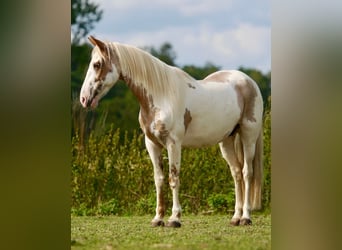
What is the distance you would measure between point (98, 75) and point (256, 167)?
3.10 feet

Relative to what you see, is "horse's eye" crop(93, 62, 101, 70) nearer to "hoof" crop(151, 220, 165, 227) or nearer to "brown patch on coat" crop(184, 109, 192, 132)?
"brown patch on coat" crop(184, 109, 192, 132)

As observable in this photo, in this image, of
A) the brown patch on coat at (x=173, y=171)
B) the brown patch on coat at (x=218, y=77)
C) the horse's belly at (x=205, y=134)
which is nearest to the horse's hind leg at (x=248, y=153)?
the horse's belly at (x=205, y=134)

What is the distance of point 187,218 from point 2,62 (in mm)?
1392

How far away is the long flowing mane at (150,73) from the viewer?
9.87 ft

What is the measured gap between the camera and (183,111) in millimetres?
3025

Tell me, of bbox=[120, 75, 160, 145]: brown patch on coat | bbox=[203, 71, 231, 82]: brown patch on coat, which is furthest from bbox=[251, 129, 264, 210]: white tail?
bbox=[120, 75, 160, 145]: brown patch on coat

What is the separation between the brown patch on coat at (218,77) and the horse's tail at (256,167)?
0.30 meters

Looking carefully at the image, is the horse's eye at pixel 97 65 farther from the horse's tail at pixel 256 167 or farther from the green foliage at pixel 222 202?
the green foliage at pixel 222 202

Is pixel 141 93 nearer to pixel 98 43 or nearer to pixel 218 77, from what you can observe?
pixel 98 43

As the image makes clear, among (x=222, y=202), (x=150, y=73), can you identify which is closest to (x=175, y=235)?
(x=222, y=202)

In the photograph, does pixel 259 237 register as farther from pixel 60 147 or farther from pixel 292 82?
pixel 60 147

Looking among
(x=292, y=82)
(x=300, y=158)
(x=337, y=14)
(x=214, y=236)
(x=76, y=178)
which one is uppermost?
(x=337, y=14)

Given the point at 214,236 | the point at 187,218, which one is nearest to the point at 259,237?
the point at 214,236

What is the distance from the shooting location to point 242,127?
10.4 ft
